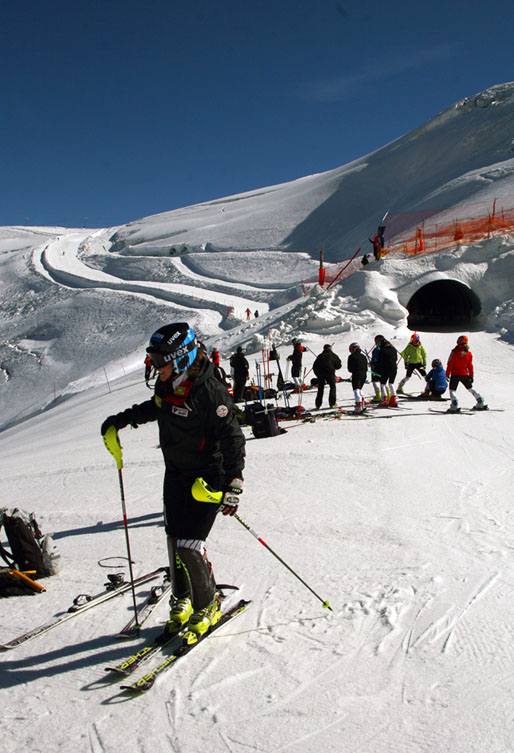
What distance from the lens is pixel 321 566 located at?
4277mm

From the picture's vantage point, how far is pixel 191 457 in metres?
A: 3.40

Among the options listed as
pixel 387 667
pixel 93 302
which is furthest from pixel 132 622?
pixel 93 302

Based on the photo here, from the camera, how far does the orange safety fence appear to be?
26328mm

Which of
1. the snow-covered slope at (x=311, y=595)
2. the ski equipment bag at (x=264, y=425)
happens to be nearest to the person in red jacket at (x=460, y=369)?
the snow-covered slope at (x=311, y=595)

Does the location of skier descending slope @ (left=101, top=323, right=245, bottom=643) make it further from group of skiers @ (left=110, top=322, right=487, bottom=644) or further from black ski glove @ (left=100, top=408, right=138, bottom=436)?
black ski glove @ (left=100, top=408, right=138, bottom=436)

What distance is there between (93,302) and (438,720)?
45.3 meters

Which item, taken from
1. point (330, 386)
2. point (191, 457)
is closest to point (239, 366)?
point (330, 386)

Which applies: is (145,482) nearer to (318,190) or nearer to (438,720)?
(438,720)

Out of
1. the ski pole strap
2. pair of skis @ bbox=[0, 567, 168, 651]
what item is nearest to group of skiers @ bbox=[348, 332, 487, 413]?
pair of skis @ bbox=[0, 567, 168, 651]

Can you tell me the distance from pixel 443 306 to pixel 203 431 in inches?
1041

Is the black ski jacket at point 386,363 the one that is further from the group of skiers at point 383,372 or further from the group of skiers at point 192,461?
the group of skiers at point 192,461

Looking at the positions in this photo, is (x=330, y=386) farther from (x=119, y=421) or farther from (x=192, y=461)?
(x=192, y=461)

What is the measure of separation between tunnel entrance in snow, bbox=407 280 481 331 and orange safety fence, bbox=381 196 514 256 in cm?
219

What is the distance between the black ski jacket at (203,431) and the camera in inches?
131
